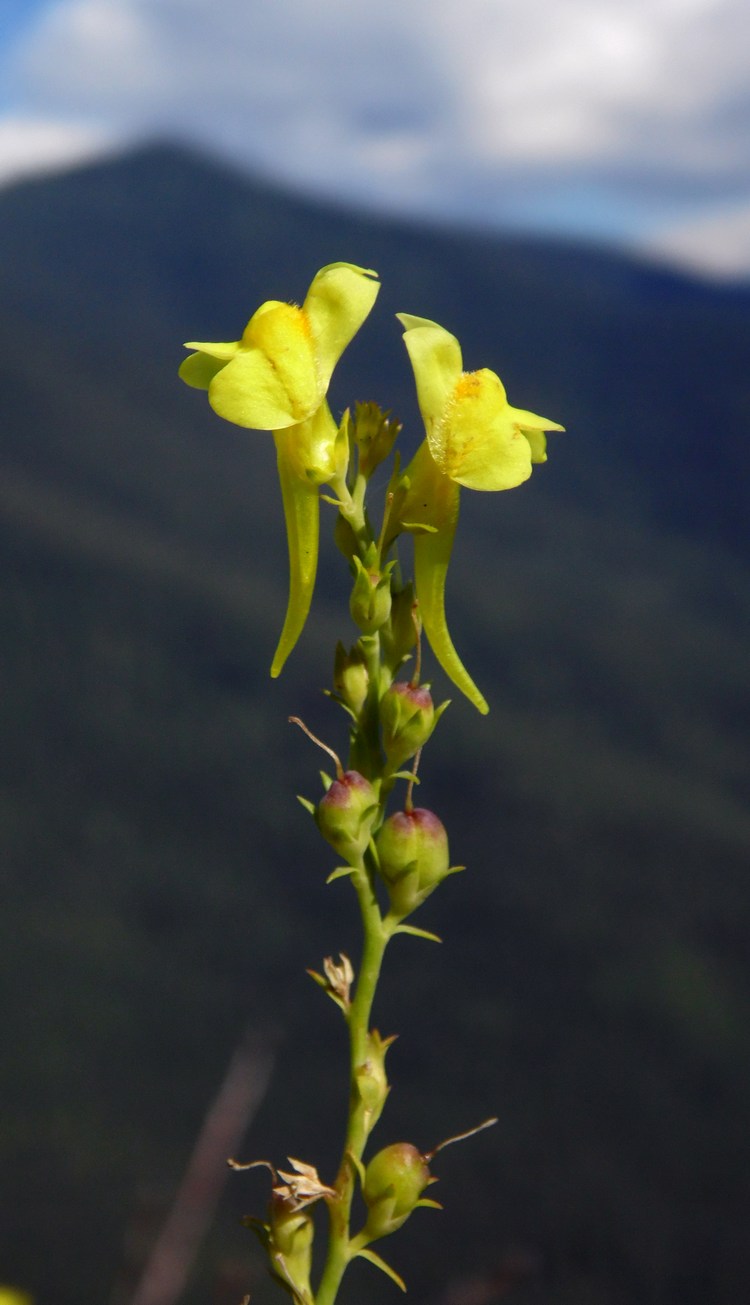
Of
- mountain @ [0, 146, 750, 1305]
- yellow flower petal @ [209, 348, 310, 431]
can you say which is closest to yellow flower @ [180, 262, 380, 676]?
yellow flower petal @ [209, 348, 310, 431]

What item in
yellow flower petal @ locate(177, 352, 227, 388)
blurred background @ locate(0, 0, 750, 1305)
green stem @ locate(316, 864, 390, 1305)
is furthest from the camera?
blurred background @ locate(0, 0, 750, 1305)

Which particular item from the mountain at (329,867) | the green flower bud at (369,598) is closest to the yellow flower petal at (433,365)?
the green flower bud at (369,598)

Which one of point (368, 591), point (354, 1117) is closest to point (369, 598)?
point (368, 591)

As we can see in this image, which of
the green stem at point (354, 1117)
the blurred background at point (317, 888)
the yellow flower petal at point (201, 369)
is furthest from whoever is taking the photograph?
the blurred background at point (317, 888)

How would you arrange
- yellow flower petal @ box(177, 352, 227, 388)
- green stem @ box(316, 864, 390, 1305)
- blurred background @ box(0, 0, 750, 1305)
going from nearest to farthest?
green stem @ box(316, 864, 390, 1305) < yellow flower petal @ box(177, 352, 227, 388) < blurred background @ box(0, 0, 750, 1305)

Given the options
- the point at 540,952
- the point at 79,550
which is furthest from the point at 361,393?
the point at 540,952

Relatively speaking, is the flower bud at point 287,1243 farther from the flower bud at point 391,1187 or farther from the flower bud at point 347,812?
the flower bud at point 347,812

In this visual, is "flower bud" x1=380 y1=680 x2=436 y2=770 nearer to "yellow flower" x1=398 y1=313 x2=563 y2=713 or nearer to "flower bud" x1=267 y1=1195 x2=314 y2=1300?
"yellow flower" x1=398 y1=313 x2=563 y2=713
